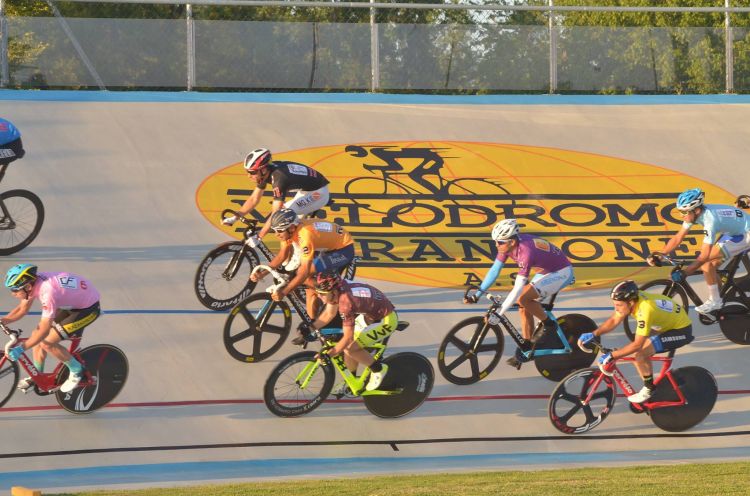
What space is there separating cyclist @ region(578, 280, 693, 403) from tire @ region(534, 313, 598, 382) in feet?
3.42

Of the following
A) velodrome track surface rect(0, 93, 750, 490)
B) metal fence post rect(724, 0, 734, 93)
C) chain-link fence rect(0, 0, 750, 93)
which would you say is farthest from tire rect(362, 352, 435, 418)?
metal fence post rect(724, 0, 734, 93)

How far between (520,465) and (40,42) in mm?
11936

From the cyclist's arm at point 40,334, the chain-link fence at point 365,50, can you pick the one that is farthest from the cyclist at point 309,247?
the chain-link fence at point 365,50

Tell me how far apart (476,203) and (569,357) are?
15.2 ft

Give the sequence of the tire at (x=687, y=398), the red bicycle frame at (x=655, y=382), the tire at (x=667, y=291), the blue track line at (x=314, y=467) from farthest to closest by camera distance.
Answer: the tire at (x=667, y=291) → the tire at (x=687, y=398) → the red bicycle frame at (x=655, y=382) → the blue track line at (x=314, y=467)

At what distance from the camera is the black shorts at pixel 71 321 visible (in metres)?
10.2

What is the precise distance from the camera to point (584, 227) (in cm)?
1529

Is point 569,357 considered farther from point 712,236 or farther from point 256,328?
point 256,328

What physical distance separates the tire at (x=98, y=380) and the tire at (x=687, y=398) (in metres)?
5.15

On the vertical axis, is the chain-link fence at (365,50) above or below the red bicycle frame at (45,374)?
above

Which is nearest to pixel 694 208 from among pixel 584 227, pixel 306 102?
pixel 584 227

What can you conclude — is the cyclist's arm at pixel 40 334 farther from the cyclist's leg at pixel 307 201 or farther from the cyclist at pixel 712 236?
the cyclist at pixel 712 236

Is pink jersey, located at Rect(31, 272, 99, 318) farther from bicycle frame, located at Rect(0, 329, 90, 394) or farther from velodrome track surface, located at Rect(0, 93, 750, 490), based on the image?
velodrome track surface, located at Rect(0, 93, 750, 490)

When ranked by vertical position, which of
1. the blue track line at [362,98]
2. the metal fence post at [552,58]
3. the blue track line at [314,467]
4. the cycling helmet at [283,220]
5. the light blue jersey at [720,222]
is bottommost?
the blue track line at [314,467]
